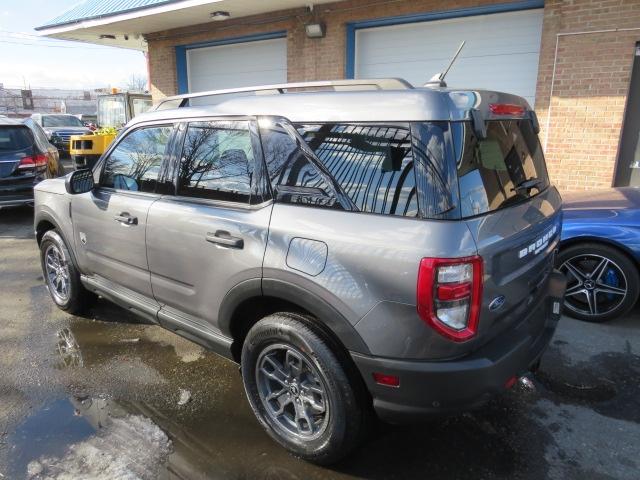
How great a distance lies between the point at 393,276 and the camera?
1.98 meters

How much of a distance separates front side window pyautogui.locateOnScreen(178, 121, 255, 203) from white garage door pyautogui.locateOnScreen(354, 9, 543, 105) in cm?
623

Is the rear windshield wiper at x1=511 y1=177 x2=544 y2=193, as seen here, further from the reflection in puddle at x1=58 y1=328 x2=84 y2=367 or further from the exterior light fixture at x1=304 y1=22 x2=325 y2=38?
the exterior light fixture at x1=304 y1=22 x2=325 y2=38

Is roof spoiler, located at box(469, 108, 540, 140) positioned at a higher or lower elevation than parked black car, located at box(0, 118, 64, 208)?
higher

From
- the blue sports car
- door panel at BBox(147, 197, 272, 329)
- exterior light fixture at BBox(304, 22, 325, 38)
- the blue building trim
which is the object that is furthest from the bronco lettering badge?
exterior light fixture at BBox(304, 22, 325, 38)

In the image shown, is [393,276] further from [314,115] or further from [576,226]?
[576,226]

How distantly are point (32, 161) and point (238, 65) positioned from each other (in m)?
4.90

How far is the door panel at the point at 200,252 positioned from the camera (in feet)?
8.13

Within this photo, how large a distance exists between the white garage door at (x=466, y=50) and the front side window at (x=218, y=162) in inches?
245

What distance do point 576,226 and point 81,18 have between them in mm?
11257

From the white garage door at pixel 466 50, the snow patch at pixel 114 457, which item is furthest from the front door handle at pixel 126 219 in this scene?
the white garage door at pixel 466 50

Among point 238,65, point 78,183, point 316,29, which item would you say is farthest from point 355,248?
point 238,65

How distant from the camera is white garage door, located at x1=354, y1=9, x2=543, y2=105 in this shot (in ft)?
24.2

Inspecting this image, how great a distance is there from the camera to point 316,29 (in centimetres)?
894

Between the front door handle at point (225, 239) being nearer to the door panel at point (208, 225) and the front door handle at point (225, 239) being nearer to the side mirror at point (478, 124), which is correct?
the door panel at point (208, 225)
